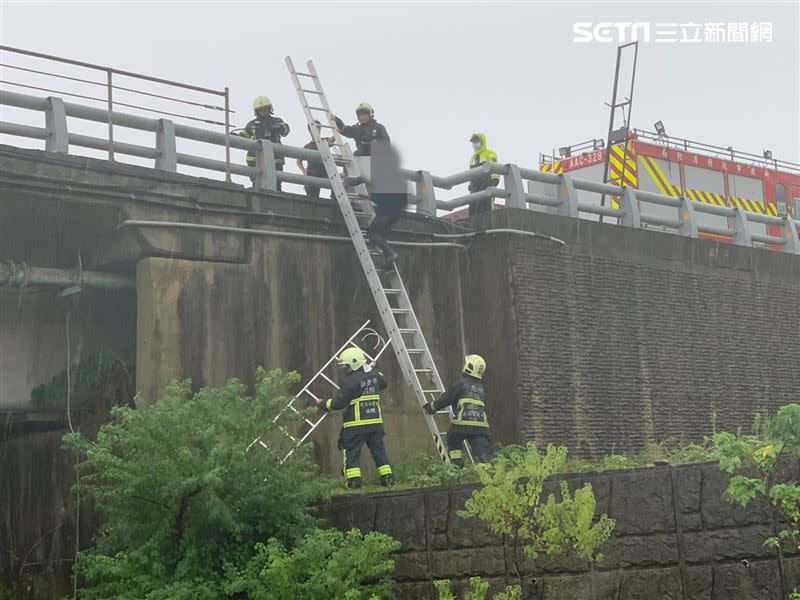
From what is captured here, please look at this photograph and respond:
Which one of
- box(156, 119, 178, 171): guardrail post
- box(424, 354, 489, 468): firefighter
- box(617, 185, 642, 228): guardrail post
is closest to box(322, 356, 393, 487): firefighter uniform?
box(424, 354, 489, 468): firefighter

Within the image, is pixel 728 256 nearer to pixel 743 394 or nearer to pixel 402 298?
pixel 743 394

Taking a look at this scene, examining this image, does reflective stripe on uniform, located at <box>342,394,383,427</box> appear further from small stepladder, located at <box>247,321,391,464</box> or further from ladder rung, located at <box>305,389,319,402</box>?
small stepladder, located at <box>247,321,391,464</box>

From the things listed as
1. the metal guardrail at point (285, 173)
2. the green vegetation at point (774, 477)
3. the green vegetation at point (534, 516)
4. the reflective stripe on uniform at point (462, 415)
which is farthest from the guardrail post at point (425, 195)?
the green vegetation at point (774, 477)

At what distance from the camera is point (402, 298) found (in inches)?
556

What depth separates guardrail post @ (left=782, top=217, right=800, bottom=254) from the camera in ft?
64.4

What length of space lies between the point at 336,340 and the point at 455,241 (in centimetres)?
202

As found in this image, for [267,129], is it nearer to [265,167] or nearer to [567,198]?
[265,167]

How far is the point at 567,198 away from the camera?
16.4 m

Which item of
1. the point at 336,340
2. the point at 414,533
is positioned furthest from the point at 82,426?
the point at 414,533

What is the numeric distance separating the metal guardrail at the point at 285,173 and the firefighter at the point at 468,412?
287 cm

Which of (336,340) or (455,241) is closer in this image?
(336,340)

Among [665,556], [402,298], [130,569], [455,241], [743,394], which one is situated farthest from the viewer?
[743,394]

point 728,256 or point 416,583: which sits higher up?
point 728,256

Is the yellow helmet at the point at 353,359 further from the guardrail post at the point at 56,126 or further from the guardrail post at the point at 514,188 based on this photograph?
the guardrail post at the point at 514,188
